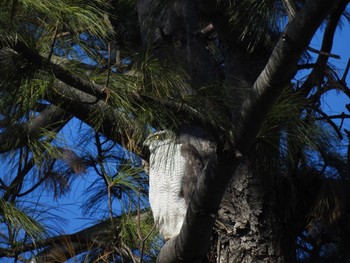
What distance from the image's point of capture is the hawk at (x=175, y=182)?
3221 mm

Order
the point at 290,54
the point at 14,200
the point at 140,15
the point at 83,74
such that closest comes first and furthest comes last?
the point at 290,54 < the point at 83,74 < the point at 14,200 < the point at 140,15

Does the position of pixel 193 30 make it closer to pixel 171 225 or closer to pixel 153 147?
pixel 153 147

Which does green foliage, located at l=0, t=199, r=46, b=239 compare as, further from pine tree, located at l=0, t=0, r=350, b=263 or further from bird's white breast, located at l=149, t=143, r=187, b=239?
bird's white breast, located at l=149, t=143, r=187, b=239

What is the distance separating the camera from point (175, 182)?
3287 millimetres

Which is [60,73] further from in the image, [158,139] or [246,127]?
[158,139]

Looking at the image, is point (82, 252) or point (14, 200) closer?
point (14, 200)

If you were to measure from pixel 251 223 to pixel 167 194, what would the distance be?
40 centimetres

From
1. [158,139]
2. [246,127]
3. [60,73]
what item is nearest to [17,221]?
[158,139]

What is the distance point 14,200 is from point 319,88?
3.79 feet

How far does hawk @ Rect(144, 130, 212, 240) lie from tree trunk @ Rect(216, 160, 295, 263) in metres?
0.22

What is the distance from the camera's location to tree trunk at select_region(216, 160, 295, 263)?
9.87 ft

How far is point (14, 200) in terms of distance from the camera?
9.74 feet

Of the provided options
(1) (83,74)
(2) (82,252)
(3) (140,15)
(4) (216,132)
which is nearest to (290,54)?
(4) (216,132)

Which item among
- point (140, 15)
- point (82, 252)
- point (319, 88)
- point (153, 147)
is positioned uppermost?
point (140, 15)
